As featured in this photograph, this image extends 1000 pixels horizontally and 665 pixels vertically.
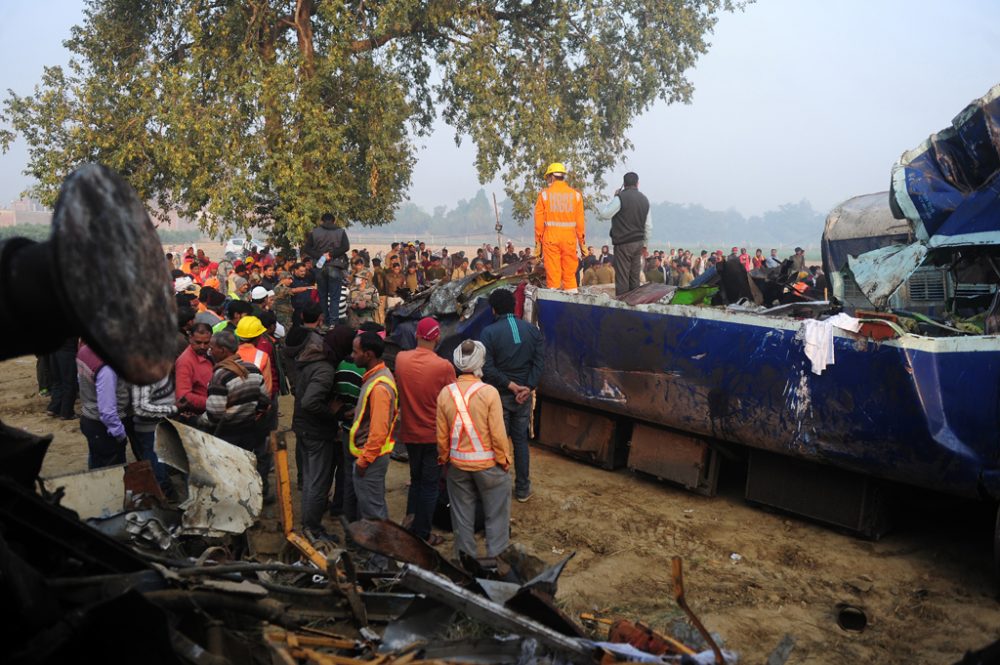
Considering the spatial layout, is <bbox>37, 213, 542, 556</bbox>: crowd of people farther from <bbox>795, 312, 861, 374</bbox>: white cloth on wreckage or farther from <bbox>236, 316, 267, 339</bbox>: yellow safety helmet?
<bbox>795, 312, 861, 374</bbox>: white cloth on wreckage

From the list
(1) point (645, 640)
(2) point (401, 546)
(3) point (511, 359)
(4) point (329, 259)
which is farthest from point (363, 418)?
(4) point (329, 259)

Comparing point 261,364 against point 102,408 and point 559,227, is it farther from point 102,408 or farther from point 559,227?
point 559,227

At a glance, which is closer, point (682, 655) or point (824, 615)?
point (682, 655)

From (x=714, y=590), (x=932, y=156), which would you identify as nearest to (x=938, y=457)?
(x=714, y=590)

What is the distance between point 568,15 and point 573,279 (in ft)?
32.7

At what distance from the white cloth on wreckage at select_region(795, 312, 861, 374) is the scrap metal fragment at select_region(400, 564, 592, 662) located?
152 inches

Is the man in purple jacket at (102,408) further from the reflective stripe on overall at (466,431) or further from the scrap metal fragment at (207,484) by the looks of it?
the reflective stripe on overall at (466,431)

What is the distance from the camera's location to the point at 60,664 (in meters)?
2.46

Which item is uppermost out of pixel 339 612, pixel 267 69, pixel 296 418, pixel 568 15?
pixel 568 15

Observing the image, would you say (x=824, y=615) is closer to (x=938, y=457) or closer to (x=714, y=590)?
(x=714, y=590)

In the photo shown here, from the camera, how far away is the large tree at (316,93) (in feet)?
51.0

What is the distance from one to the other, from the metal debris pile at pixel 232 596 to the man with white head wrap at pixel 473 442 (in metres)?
0.89

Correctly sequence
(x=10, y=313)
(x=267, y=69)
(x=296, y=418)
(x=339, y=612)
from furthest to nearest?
(x=267, y=69) < (x=296, y=418) < (x=339, y=612) < (x=10, y=313)

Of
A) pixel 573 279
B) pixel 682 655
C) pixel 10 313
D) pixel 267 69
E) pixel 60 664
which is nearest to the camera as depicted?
pixel 10 313
